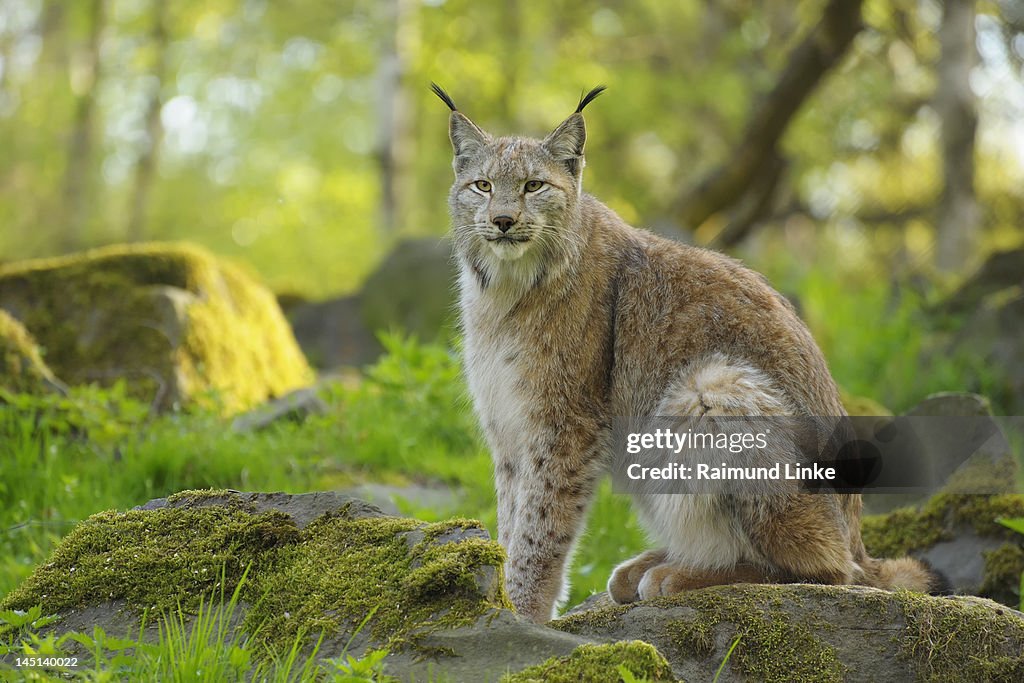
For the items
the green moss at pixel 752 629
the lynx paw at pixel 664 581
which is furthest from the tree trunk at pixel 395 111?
the green moss at pixel 752 629

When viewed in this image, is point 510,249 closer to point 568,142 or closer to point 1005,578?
point 568,142

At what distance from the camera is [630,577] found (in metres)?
4.32

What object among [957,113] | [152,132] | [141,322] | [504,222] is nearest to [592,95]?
[504,222]

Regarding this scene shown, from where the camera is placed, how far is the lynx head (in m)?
4.71

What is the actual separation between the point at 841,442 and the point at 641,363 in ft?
2.98

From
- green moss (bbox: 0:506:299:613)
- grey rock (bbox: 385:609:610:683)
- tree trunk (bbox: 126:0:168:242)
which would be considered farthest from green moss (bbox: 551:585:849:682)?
tree trunk (bbox: 126:0:168:242)

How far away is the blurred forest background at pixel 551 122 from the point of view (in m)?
12.7

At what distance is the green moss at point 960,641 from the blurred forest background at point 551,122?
587 centimetres

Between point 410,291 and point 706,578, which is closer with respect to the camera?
point 706,578

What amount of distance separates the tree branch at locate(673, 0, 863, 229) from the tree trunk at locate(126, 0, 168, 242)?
8784 millimetres

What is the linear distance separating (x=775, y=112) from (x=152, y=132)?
11611 millimetres

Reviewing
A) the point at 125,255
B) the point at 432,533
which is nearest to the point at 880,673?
the point at 432,533

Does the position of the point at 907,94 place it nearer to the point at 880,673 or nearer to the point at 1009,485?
the point at 1009,485

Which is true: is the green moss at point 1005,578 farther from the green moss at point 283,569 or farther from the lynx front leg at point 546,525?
the green moss at point 283,569
